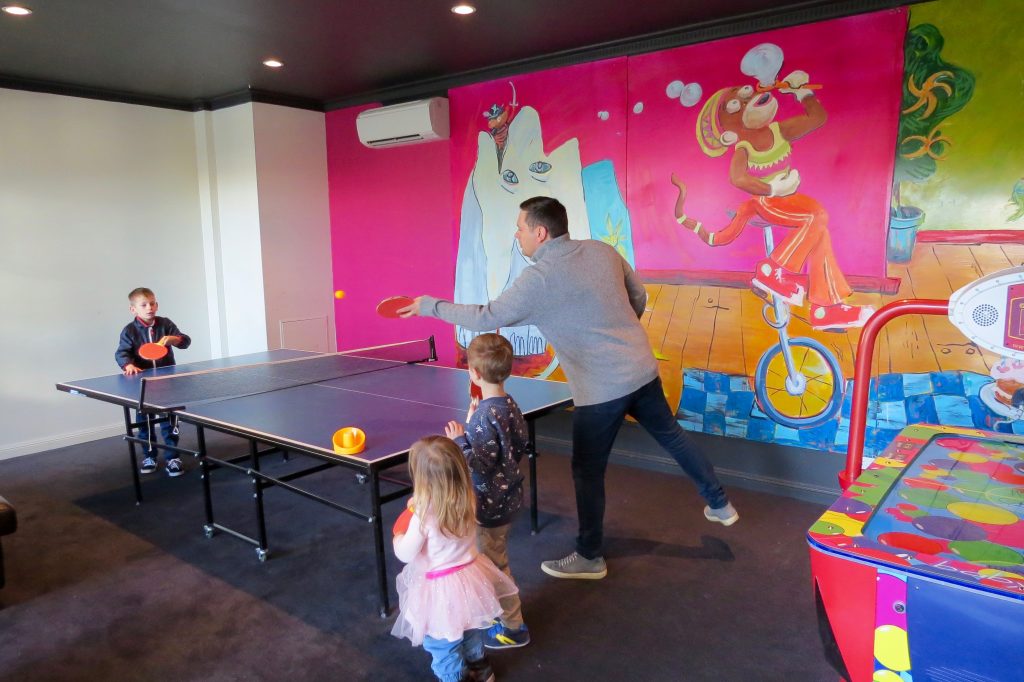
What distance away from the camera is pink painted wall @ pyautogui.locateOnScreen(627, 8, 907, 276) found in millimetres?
3680

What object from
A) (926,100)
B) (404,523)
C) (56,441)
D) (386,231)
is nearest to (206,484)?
(404,523)

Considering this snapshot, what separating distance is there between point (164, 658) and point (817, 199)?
12.7ft

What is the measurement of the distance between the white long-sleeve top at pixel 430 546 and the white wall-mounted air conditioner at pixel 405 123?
3.78 m

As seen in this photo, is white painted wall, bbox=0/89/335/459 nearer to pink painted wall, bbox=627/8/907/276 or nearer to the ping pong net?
the ping pong net

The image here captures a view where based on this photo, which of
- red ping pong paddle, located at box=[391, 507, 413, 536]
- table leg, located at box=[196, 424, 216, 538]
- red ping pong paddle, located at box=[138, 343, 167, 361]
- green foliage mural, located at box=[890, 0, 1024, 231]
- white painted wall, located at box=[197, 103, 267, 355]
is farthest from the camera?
white painted wall, located at box=[197, 103, 267, 355]

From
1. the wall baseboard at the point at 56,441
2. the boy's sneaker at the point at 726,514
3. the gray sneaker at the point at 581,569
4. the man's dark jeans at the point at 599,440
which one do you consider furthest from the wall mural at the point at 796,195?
the wall baseboard at the point at 56,441

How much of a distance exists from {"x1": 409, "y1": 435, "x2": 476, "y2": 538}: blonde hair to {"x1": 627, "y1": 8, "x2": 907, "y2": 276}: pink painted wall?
2668mm

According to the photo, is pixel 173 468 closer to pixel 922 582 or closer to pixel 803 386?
pixel 803 386

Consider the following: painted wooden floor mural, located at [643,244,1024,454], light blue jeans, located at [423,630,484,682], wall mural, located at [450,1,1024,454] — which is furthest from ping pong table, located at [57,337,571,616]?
wall mural, located at [450,1,1024,454]

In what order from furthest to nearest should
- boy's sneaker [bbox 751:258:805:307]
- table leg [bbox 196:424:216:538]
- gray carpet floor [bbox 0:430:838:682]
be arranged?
boy's sneaker [bbox 751:258:805:307] < table leg [bbox 196:424:216:538] < gray carpet floor [bbox 0:430:838:682]

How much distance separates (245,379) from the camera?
158 inches

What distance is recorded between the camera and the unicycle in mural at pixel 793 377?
3967mm

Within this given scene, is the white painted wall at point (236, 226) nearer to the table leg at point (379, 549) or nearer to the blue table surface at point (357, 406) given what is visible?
the blue table surface at point (357, 406)

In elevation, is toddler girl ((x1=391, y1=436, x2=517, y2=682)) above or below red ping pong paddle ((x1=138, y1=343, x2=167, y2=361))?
below
